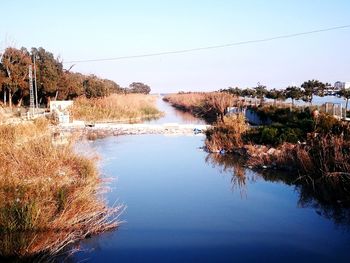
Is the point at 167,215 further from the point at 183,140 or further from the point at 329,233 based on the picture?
the point at 183,140

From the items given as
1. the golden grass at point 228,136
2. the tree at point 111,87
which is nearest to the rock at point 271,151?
the golden grass at point 228,136

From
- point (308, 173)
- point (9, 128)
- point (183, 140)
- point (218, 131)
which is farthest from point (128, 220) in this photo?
point (183, 140)

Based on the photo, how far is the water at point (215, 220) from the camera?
22.6 feet

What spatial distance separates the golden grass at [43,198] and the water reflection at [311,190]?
12.9 ft

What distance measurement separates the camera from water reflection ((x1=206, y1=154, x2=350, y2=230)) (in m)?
8.97

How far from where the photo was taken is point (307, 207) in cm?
953

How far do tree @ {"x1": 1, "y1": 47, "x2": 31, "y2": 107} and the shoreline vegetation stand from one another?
12279 mm

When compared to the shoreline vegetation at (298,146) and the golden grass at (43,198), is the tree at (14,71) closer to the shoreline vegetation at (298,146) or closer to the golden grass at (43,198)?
the shoreline vegetation at (298,146)

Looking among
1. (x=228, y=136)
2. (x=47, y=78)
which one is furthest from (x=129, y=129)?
(x=228, y=136)

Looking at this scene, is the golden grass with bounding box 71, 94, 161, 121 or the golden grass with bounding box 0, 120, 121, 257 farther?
the golden grass with bounding box 71, 94, 161, 121

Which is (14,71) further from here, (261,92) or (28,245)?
(28,245)

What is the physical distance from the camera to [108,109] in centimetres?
3180

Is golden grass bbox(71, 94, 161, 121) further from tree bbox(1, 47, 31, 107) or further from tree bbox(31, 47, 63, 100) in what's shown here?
tree bbox(1, 47, 31, 107)

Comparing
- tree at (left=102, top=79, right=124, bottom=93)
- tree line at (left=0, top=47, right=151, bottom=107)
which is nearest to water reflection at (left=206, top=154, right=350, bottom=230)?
tree line at (left=0, top=47, right=151, bottom=107)
